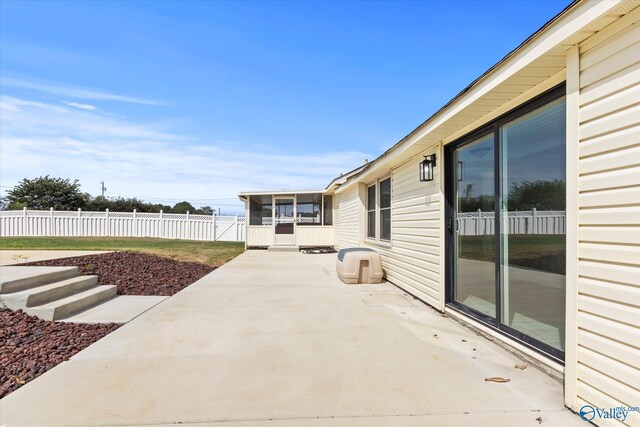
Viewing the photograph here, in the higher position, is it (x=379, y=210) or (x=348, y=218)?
(x=379, y=210)

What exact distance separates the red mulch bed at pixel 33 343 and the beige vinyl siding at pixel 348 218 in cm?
733

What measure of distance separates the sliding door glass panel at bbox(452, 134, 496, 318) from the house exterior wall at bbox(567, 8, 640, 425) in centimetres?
151

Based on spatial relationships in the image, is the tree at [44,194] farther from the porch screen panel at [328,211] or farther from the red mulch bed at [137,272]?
the red mulch bed at [137,272]

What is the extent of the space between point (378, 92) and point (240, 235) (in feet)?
36.8

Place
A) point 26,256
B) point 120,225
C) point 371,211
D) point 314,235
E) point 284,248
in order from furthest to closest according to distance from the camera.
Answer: point 120,225
point 314,235
point 284,248
point 371,211
point 26,256

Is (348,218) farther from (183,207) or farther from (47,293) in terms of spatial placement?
(183,207)

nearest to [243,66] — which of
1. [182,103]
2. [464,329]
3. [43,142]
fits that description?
[182,103]

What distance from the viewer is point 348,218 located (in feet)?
38.2

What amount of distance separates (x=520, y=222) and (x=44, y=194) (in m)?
34.8

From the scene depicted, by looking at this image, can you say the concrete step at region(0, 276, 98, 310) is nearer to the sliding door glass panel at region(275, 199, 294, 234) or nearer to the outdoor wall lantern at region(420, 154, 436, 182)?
the outdoor wall lantern at region(420, 154, 436, 182)

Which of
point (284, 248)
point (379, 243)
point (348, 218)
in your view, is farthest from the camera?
point (284, 248)

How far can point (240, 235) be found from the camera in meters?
19.3

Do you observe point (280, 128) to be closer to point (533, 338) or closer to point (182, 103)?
point (182, 103)

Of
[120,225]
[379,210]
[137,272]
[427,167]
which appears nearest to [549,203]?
[427,167]
